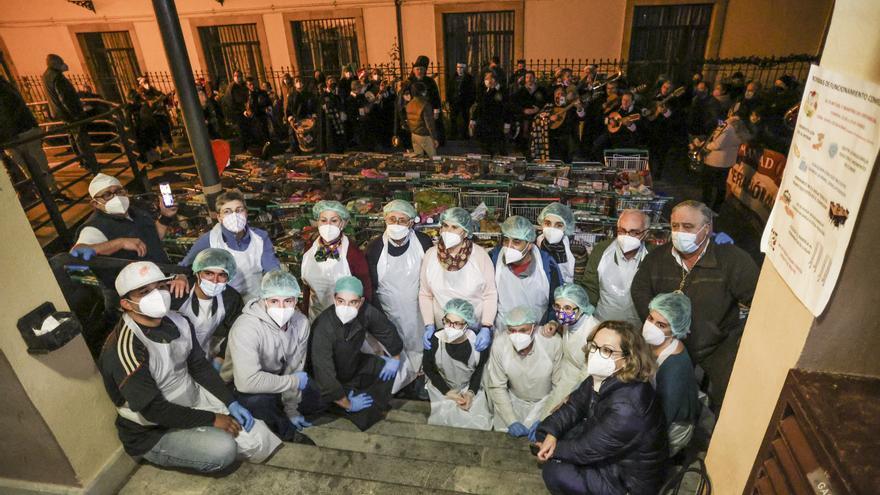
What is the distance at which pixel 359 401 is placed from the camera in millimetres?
4266

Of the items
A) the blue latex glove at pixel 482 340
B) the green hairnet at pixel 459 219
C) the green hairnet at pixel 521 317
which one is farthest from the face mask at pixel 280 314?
the green hairnet at pixel 521 317

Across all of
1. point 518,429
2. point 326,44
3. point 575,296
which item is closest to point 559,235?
point 575,296

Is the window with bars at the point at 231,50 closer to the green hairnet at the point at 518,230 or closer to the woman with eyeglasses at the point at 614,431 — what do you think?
the green hairnet at the point at 518,230

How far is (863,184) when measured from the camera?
1.41 m

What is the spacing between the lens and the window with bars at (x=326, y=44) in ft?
47.5

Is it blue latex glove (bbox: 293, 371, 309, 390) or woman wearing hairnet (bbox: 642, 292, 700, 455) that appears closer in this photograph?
woman wearing hairnet (bbox: 642, 292, 700, 455)

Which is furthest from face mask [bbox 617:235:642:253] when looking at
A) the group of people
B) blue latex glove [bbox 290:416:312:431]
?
blue latex glove [bbox 290:416:312:431]

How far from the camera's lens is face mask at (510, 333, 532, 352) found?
12.6 ft

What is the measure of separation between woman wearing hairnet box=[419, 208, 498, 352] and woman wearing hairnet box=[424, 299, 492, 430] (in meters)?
0.14

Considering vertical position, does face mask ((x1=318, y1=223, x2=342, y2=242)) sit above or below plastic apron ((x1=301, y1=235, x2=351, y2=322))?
above

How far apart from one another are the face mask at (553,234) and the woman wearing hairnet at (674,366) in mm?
1302

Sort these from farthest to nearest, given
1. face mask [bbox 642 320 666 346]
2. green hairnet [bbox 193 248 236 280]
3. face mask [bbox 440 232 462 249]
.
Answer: face mask [bbox 440 232 462 249] < green hairnet [bbox 193 248 236 280] < face mask [bbox 642 320 666 346]

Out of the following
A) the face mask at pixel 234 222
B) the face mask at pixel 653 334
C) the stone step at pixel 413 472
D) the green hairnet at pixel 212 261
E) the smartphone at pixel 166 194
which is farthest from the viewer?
the smartphone at pixel 166 194

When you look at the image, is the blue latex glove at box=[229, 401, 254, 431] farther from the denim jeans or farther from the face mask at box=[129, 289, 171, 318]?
the face mask at box=[129, 289, 171, 318]
